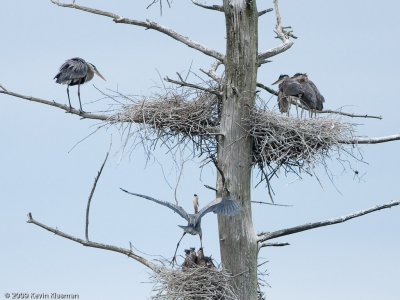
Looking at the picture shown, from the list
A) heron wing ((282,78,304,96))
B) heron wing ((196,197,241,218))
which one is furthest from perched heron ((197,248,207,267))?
heron wing ((282,78,304,96))

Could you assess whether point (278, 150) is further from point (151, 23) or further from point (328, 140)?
point (151, 23)

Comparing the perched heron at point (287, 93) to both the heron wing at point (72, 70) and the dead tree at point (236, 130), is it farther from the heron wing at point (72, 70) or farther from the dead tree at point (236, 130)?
the heron wing at point (72, 70)

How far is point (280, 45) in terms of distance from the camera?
12109 mm

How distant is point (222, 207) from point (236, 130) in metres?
1.14

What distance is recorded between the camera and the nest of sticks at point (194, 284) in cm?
1045

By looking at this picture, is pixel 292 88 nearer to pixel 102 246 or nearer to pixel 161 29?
pixel 161 29

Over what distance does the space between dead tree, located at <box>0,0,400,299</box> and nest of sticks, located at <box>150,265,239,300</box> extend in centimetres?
19

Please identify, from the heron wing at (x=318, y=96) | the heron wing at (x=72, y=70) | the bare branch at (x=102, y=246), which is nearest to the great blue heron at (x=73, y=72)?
the heron wing at (x=72, y=70)

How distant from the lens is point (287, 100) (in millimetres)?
13000

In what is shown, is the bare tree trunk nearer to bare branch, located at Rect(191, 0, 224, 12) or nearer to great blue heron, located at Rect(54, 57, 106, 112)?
bare branch, located at Rect(191, 0, 224, 12)


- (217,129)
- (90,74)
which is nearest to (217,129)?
(217,129)

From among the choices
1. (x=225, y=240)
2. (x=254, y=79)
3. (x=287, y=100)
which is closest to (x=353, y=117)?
(x=287, y=100)

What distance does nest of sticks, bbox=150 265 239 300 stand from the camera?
411 inches

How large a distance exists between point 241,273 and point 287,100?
2.96 meters
